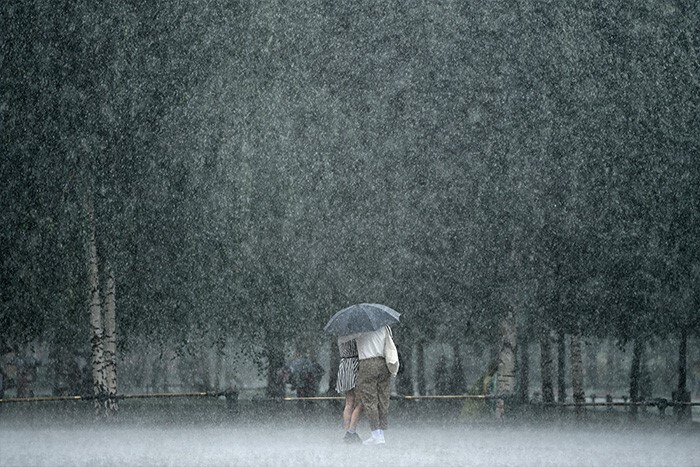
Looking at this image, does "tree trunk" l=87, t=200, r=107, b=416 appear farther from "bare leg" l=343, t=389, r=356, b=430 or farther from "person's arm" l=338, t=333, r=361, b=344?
"person's arm" l=338, t=333, r=361, b=344

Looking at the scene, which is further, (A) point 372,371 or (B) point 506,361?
(B) point 506,361

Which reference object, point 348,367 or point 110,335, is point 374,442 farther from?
point 110,335

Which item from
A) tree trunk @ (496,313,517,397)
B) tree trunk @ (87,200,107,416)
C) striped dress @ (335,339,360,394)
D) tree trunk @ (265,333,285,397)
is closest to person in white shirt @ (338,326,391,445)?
striped dress @ (335,339,360,394)

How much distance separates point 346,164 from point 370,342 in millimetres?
12382

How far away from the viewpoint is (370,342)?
51.6ft

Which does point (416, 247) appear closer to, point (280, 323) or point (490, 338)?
point (280, 323)

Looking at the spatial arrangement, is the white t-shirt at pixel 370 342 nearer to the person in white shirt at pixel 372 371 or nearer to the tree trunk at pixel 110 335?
the person in white shirt at pixel 372 371

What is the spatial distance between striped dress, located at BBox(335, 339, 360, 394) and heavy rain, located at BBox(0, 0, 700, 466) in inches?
292

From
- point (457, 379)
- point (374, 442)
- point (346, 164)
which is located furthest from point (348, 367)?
point (457, 379)

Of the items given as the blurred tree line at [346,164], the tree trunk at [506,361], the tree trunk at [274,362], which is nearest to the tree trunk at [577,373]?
the blurred tree line at [346,164]

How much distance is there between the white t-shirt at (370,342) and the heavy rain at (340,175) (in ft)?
25.6

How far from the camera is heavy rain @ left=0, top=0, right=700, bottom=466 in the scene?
2505 centimetres

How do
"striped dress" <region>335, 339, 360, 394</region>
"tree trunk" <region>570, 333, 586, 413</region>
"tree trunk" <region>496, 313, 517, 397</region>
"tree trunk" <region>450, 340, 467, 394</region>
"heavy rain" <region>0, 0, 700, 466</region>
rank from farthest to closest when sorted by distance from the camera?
1. "tree trunk" <region>450, 340, 467, 394</region>
2. "tree trunk" <region>570, 333, 586, 413</region>
3. "tree trunk" <region>496, 313, 517, 397</region>
4. "heavy rain" <region>0, 0, 700, 466</region>
5. "striped dress" <region>335, 339, 360, 394</region>

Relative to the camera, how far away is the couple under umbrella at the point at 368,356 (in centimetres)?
1545
